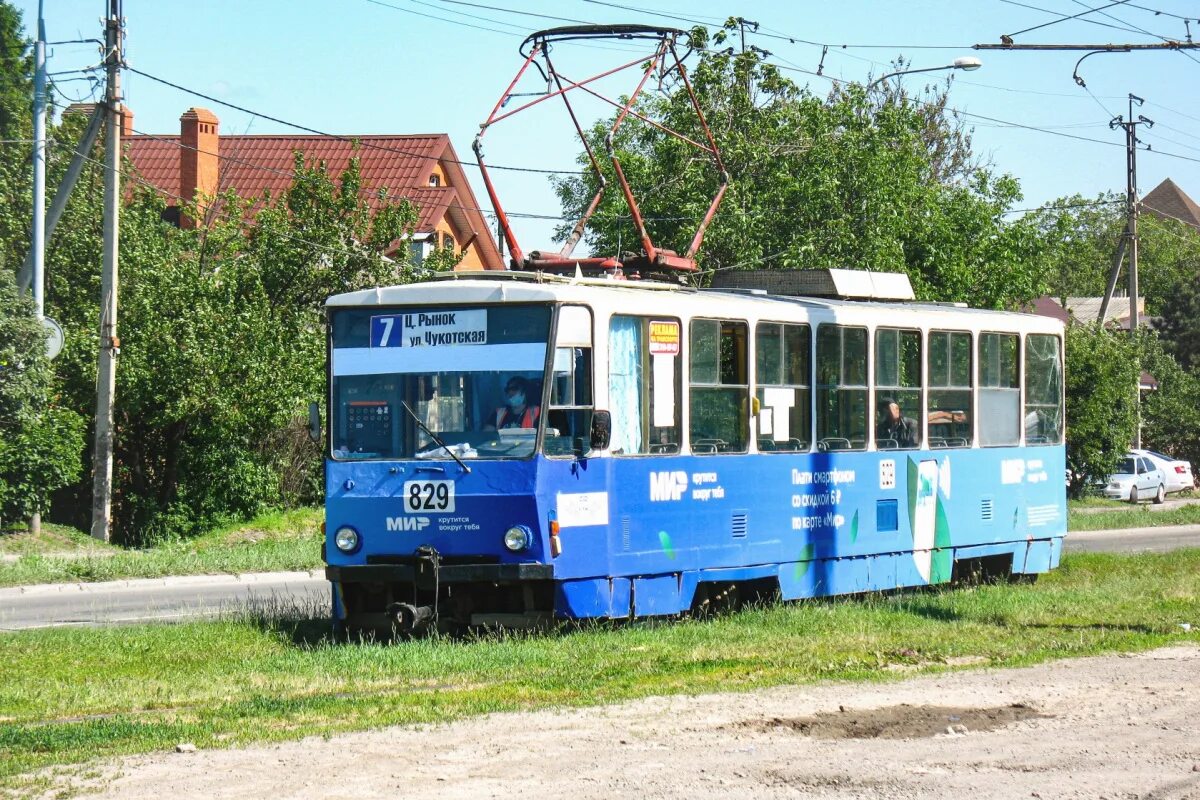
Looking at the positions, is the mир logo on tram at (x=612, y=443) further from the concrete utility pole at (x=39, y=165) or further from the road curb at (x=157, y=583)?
the concrete utility pole at (x=39, y=165)

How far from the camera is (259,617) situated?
14.8 meters

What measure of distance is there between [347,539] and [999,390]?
840 cm

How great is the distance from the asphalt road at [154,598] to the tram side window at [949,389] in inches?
261

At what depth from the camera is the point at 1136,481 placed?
46281 mm

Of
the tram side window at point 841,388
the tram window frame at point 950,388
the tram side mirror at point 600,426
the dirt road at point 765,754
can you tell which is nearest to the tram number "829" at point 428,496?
the tram side mirror at point 600,426

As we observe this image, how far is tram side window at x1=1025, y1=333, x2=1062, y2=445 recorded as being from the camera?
19.2m

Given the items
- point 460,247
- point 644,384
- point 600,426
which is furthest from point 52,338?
point 460,247

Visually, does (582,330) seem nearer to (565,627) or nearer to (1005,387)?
(565,627)

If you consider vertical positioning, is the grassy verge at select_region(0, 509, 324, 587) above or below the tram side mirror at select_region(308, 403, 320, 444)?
below

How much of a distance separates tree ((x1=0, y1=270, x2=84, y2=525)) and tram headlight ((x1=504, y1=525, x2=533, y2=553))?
14.7 metres

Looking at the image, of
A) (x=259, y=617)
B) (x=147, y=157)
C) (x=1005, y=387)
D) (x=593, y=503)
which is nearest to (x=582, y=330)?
(x=593, y=503)

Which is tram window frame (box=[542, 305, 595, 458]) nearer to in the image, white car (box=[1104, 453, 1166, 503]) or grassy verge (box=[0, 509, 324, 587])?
grassy verge (box=[0, 509, 324, 587])

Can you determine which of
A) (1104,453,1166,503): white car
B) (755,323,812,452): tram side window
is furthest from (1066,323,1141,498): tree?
(755,323,812,452): tram side window

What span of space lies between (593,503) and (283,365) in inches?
651
